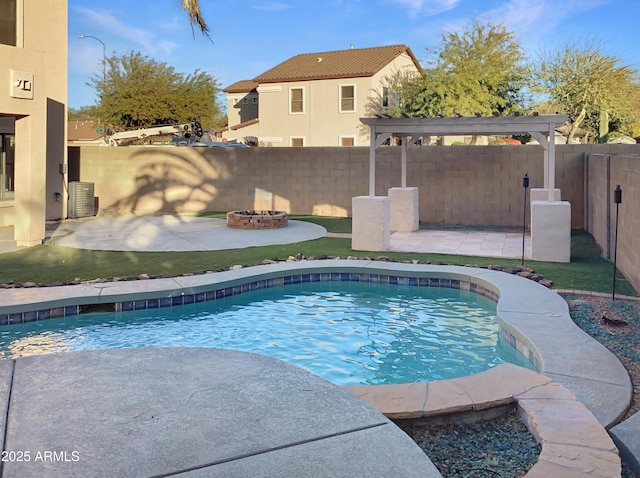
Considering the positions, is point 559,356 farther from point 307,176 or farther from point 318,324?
point 307,176

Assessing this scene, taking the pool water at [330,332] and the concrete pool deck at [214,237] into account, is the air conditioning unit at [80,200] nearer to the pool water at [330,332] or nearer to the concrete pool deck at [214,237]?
the concrete pool deck at [214,237]

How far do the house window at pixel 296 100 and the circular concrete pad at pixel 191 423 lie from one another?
30976mm

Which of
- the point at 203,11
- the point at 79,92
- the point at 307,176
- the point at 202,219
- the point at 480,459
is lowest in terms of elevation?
the point at 480,459

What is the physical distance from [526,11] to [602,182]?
22.8 m

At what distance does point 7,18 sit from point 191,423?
1311 centimetres

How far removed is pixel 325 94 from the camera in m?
33.6

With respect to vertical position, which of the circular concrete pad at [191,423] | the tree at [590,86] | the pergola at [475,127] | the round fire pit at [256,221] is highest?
the tree at [590,86]

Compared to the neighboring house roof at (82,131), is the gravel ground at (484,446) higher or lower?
lower

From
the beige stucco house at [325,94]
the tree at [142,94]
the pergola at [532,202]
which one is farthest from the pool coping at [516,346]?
the tree at [142,94]

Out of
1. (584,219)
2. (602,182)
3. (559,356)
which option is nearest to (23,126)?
(559,356)

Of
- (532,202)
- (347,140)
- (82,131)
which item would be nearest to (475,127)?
(532,202)

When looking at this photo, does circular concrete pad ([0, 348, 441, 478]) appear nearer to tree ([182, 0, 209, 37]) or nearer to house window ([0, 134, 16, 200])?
tree ([182, 0, 209, 37])

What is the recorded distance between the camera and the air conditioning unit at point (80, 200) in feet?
56.3

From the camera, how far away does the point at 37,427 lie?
3.30 m
